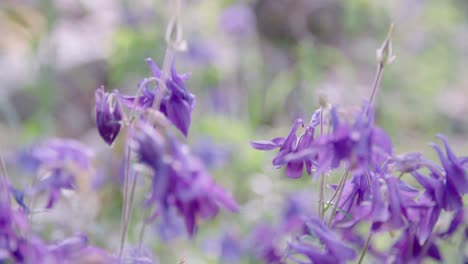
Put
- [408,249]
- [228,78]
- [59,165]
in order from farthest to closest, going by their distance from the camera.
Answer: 1. [228,78]
2. [59,165]
3. [408,249]

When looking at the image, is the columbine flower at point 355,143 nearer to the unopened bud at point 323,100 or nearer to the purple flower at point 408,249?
the unopened bud at point 323,100

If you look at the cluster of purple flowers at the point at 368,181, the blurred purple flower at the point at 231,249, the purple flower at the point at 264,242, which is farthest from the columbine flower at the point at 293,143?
the blurred purple flower at the point at 231,249

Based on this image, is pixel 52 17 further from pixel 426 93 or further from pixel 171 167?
pixel 426 93

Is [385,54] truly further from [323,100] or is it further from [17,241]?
[17,241]

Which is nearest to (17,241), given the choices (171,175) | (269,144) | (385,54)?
(171,175)

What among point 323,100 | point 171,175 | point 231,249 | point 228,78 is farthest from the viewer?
point 228,78

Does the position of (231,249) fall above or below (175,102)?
below

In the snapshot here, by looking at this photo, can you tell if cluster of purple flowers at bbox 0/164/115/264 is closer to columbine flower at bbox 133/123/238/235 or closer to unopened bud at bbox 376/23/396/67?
columbine flower at bbox 133/123/238/235
